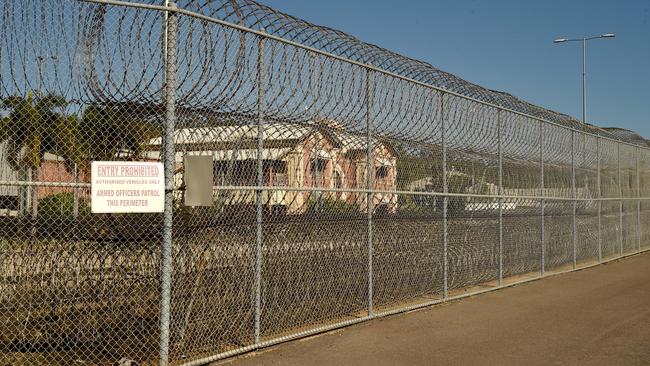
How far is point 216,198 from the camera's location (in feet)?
19.1

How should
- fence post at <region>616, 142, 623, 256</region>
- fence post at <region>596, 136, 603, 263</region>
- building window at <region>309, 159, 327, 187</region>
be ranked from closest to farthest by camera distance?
1. building window at <region>309, 159, 327, 187</region>
2. fence post at <region>596, 136, 603, 263</region>
3. fence post at <region>616, 142, 623, 256</region>

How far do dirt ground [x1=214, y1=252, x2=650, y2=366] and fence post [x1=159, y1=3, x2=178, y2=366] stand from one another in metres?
0.82

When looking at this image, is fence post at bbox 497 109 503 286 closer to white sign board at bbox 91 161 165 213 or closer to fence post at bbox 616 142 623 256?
white sign board at bbox 91 161 165 213

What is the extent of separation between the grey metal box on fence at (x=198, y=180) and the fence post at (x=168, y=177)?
0.12 meters

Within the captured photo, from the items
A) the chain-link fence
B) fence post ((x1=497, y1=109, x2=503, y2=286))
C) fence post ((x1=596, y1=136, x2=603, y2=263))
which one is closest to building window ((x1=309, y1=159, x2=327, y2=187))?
the chain-link fence

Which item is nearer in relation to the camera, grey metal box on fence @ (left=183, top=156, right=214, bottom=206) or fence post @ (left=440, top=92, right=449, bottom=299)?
grey metal box on fence @ (left=183, top=156, right=214, bottom=206)

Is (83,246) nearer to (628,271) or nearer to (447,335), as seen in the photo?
(447,335)

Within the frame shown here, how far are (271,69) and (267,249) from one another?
1.66m

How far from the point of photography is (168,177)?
5.27 metres

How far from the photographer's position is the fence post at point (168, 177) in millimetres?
5172

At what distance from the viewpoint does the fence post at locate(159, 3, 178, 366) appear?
5.17 metres

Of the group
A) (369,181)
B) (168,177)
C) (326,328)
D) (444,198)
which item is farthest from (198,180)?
(444,198)

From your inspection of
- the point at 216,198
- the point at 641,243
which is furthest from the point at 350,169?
the point at 641,243

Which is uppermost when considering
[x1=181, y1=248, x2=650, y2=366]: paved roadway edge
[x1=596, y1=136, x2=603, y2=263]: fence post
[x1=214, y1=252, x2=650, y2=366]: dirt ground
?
[x1=596, y1=136, x2=603, y2=263]: fence post
